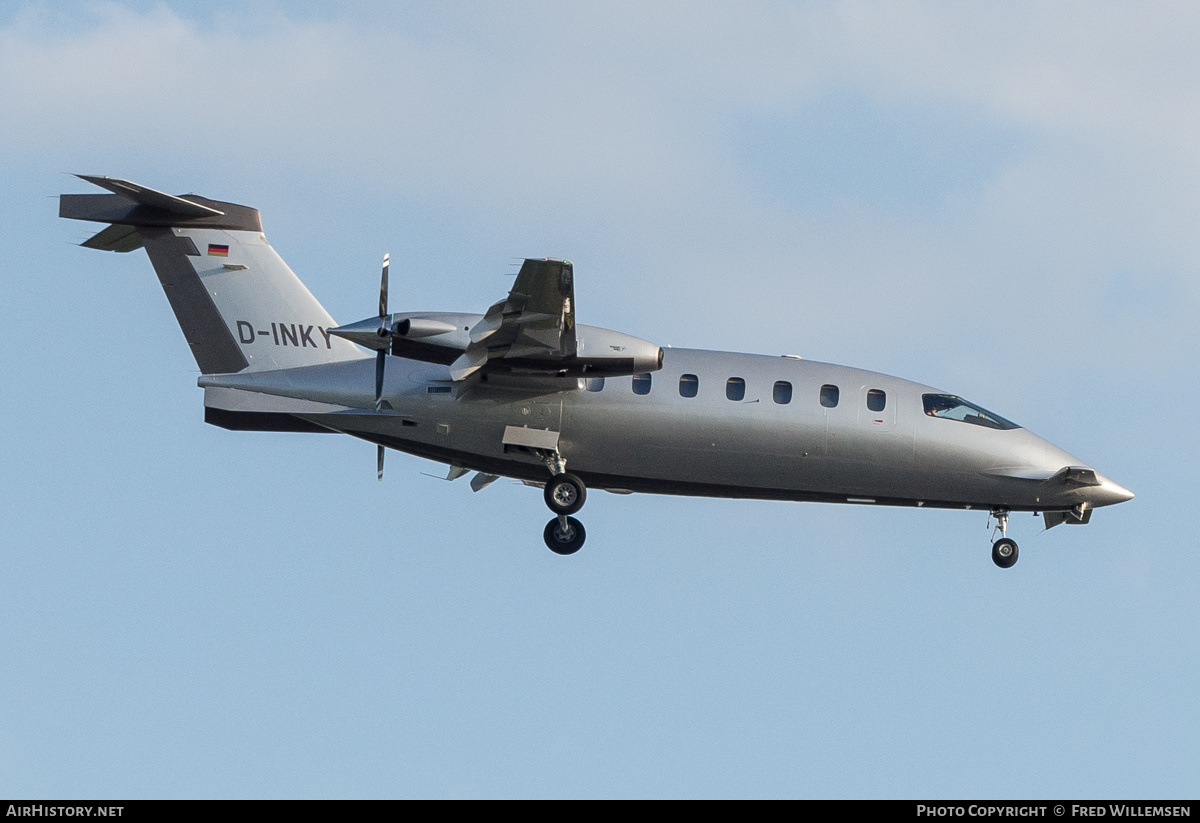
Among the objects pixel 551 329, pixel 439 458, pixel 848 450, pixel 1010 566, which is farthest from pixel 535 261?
pixel 1010 566

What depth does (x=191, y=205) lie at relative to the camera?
30547mm

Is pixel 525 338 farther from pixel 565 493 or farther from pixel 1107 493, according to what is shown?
pixel 1107 493

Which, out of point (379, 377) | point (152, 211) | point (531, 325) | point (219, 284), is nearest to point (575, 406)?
point (531, 325)

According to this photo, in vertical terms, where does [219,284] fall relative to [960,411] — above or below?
above

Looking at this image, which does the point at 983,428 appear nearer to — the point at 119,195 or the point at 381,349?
the point at 381,349

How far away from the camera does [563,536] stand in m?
30.3

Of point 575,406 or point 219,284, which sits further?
point 219,284

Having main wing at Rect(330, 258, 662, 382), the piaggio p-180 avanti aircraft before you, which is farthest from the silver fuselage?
main wing at Rect(330, 258, 662, 382)

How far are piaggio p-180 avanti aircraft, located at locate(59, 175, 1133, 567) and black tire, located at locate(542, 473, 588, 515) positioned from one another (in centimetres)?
3

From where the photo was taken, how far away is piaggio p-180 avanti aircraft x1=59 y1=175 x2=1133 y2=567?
2928 centimetres

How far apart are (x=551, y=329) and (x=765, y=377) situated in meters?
4.95

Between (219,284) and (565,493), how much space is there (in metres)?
8.21

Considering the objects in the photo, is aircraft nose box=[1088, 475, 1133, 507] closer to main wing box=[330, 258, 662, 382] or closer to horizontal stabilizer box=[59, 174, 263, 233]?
main wing box=[330, 258, 662, 382]

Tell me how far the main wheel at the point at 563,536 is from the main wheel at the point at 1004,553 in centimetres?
871
